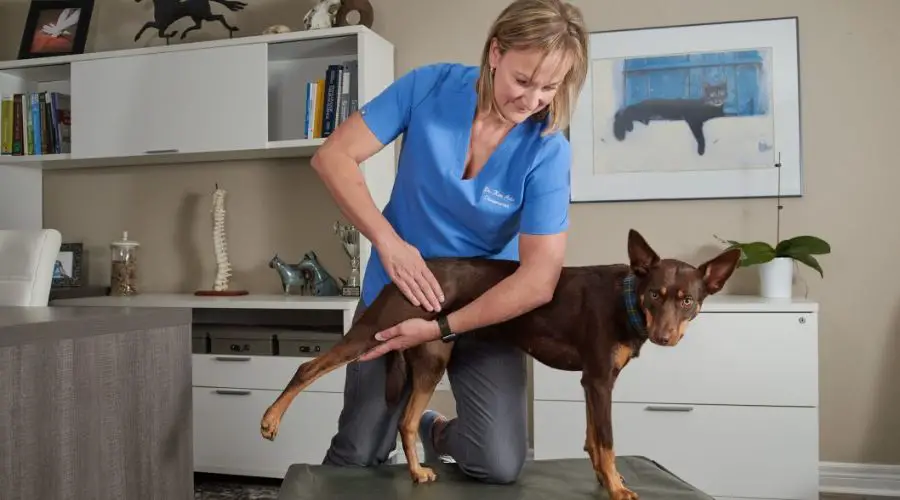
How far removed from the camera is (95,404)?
1585mm

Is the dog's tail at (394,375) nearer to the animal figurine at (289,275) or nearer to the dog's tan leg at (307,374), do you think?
the dog's tan leg at (307,374)

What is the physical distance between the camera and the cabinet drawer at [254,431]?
2855 mm

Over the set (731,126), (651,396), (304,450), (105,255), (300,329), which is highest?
(731,126)

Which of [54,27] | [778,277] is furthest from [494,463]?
[54,27]

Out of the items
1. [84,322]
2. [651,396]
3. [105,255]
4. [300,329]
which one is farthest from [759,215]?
[105,255]

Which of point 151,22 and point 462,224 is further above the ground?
point 151,22

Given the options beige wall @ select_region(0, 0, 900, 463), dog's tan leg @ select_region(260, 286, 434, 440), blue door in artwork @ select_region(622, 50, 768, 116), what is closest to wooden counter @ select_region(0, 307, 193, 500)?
dog's tan leg @ select_region(260, 286, 434, 440)

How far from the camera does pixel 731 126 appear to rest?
2.90 m

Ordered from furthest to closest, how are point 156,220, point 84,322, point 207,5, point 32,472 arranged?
point 156,220
point 207,5
point 84,322
point 32,472

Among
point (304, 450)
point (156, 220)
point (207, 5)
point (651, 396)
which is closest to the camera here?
point (651, 396)

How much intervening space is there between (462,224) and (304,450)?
1.69m

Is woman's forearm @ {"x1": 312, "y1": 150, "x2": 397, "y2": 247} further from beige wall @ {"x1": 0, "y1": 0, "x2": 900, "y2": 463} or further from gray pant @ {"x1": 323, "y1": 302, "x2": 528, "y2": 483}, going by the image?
beige wall @ {"x1": 0, "y1": 0, "x2": 900, "y2": 463}

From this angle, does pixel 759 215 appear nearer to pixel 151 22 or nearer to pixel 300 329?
pixel 300 329

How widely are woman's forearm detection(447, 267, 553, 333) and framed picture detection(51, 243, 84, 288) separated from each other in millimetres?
2783
